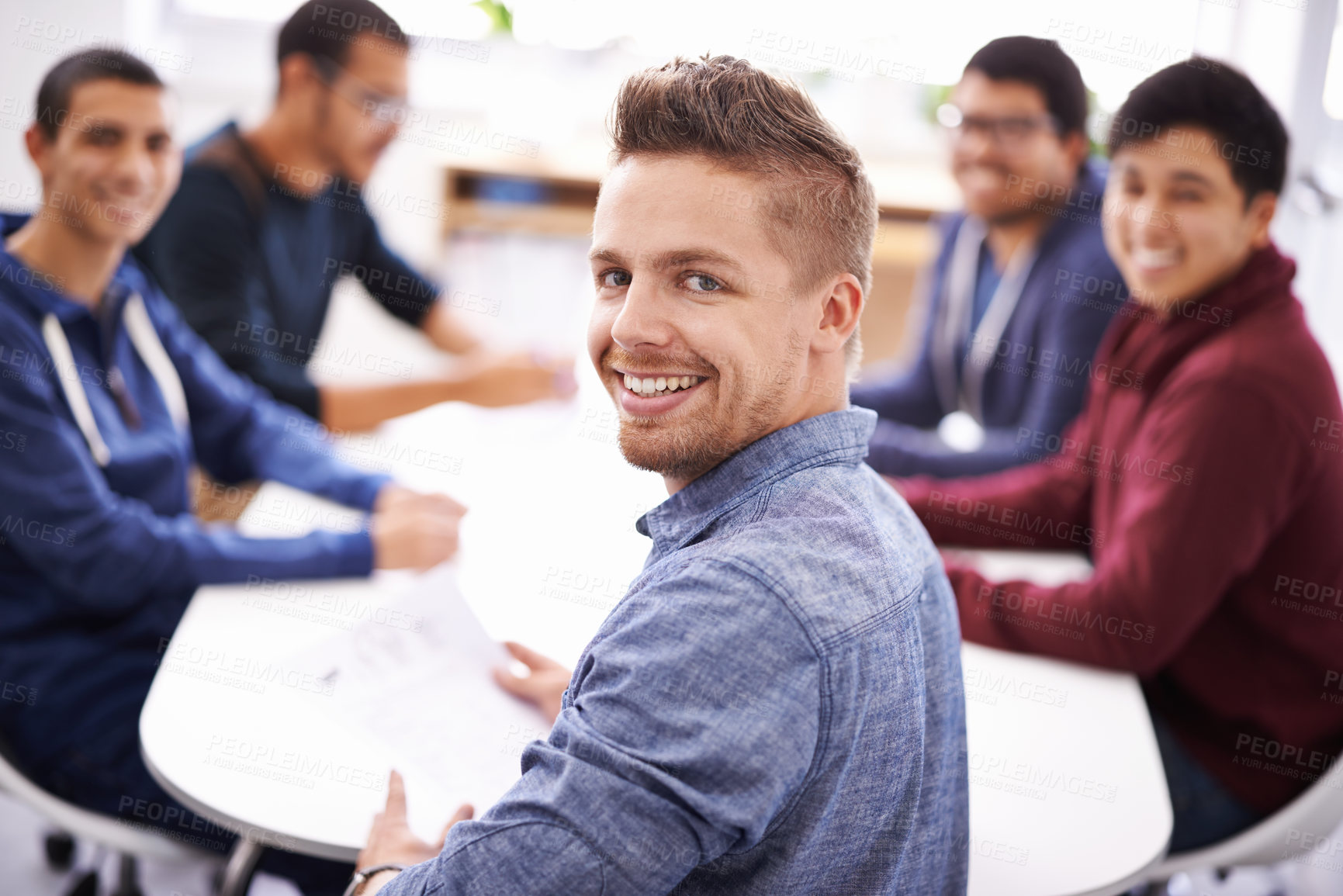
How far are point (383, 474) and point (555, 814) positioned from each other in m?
1.11

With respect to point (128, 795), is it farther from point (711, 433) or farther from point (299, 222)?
point (299, 222)

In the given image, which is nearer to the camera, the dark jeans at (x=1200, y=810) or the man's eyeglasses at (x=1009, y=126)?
the dark jeans at (x=1200, y=810)

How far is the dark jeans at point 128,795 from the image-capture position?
1.37m

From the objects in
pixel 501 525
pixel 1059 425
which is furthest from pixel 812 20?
pixel 501 525

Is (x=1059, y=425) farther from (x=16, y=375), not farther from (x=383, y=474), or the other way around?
(x=16, y=375)

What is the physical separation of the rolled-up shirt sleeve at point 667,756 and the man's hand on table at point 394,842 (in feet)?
0.70

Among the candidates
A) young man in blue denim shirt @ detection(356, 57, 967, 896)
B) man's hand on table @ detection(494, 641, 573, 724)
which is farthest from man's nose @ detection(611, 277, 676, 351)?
man's hand on table @ detection(494, 641, 573, 724)

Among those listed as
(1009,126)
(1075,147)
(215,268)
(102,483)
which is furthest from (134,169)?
(1075,147)

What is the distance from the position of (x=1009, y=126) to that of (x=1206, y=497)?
1030 mm

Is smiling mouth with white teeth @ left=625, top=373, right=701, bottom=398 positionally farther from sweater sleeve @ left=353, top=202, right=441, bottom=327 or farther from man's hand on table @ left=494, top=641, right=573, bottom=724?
sweater sleeve @ left=353, top=202, right=441, bottom=327

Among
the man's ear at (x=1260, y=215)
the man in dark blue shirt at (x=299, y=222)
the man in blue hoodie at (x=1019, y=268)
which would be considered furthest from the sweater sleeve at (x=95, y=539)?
the man's ear at (x=1260, y=215)

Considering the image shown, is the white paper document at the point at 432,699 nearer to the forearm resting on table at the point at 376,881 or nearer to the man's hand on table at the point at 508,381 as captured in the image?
the forearm resting on table at the point at 376,881

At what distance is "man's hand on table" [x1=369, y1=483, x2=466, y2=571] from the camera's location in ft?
4.85

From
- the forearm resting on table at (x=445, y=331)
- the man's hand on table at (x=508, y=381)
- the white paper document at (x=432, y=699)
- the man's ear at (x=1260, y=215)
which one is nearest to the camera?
the white paper document at (x=432, y=699)
